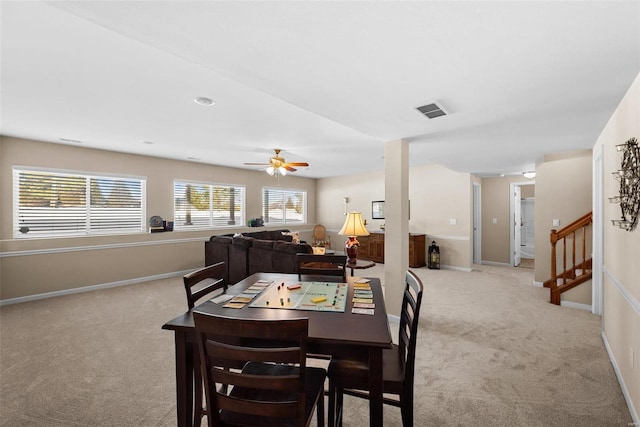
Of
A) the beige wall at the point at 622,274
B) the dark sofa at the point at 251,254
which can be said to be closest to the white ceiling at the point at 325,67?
the beige wall at the point at 622,274

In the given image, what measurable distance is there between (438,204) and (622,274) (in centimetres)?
461

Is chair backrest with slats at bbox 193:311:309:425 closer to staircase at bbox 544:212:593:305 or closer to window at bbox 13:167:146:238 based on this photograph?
staircase at bbox 544:212:593:305

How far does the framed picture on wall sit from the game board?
5683 mm

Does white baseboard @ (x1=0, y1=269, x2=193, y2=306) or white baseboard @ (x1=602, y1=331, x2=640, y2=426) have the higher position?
white baseboard @ (x1=0, y1=269, x2=193, y2=306)

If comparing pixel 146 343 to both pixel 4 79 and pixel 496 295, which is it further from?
pixel 496 295

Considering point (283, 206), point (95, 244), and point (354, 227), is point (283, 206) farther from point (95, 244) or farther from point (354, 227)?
point (354, 227)

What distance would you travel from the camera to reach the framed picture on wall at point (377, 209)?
7.74 metres

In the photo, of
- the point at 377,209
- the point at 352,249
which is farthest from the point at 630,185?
the point at 377,209

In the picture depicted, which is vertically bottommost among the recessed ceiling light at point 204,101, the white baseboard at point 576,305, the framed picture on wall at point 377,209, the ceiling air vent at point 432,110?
the white baseboard at point 576,305

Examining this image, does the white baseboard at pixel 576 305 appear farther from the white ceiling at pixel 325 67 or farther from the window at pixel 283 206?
the window at pixel 283 206

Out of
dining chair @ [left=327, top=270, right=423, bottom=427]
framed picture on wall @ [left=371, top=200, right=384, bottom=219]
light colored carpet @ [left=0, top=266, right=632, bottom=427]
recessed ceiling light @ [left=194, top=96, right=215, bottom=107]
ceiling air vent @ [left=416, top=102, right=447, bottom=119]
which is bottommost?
light colored carpet @ [left=0, top=266, right=632, bottom=427]

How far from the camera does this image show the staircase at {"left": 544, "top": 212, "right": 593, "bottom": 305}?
4.07 meters

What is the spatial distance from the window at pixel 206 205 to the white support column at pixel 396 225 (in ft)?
15.0

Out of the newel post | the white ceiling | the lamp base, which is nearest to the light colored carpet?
the newel post
